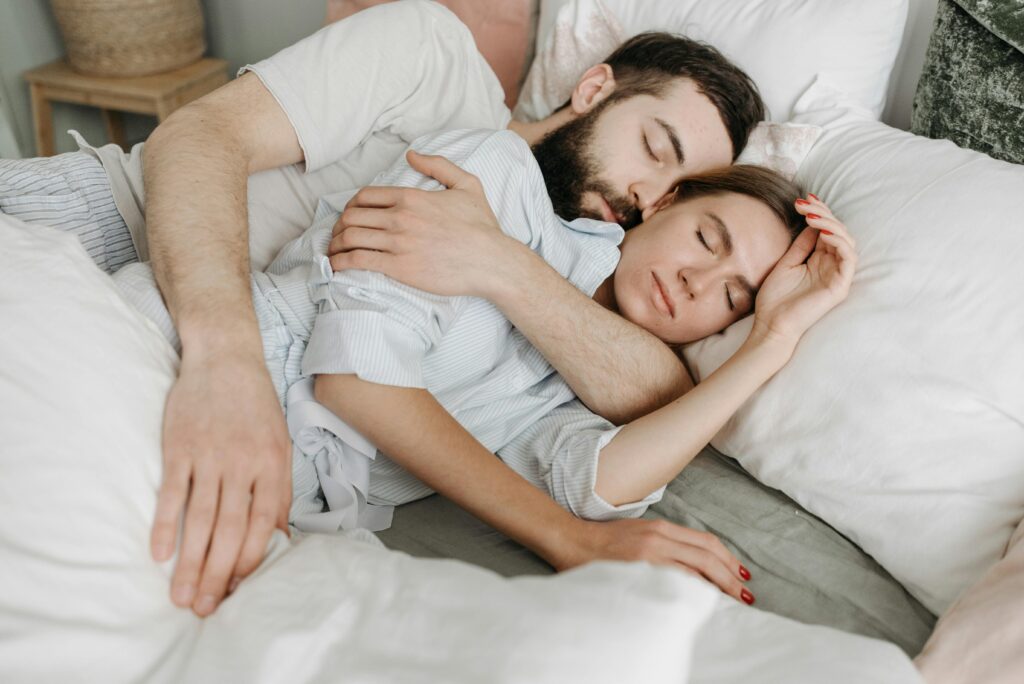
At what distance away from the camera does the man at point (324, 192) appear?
0.88 m

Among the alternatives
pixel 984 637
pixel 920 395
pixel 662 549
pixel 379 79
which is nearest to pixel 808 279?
pixel 920 395

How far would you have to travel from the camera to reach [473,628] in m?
0.62

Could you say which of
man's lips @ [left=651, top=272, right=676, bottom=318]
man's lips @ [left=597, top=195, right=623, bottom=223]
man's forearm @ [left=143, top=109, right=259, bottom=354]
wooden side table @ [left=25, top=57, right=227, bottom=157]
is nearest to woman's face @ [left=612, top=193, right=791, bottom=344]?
man's lips @ [left=651, top=272, right=676, bottom=318]

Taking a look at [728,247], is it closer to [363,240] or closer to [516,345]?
[516,345]

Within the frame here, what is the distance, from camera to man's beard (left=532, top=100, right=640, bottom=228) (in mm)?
1539

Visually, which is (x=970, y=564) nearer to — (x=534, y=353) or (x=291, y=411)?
(x=534, y=353)

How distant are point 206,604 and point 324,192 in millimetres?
930

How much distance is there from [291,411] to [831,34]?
124 centimetres

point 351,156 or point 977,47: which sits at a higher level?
point 977,47

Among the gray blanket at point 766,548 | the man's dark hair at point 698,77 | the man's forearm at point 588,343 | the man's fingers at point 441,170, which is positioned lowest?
the gray blanket at point 766,548

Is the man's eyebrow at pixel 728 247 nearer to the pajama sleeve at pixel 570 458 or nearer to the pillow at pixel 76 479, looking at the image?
the pajama sleeve at pixel 570 458

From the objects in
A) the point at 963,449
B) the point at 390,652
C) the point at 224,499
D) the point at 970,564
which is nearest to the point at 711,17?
the point at 963,449

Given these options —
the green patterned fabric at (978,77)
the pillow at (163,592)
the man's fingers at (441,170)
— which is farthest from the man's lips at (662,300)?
the pillow at (163,592)

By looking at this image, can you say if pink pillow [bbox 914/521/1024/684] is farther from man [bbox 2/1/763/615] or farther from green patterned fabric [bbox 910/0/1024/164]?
green patterned fabric [bbox 910/0/1024/164]
